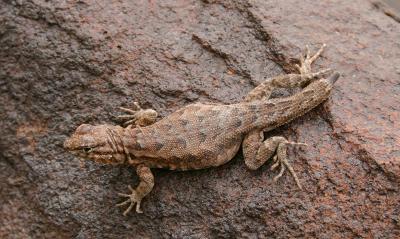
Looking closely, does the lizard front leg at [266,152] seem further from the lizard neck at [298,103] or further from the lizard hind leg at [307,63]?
the lizard hind leg at [307,63]

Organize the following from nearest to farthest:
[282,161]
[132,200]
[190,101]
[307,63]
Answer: [282,161] → [132,200] → [190,101] → [307,63]

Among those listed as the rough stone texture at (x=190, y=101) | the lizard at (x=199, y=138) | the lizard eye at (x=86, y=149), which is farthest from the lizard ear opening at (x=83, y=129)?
the rough stone texture at (x=190, y=101)

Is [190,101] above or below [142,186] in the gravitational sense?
above

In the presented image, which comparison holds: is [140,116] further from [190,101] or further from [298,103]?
[298,103]

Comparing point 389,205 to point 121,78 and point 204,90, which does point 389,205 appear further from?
point 121,78

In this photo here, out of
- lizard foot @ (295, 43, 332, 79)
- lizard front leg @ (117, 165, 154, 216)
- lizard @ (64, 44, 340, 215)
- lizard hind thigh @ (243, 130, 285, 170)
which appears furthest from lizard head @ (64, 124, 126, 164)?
lizard foot @ (295, 43, 332, 79)

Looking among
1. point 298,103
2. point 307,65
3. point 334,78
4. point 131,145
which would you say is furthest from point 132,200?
point 334,78
